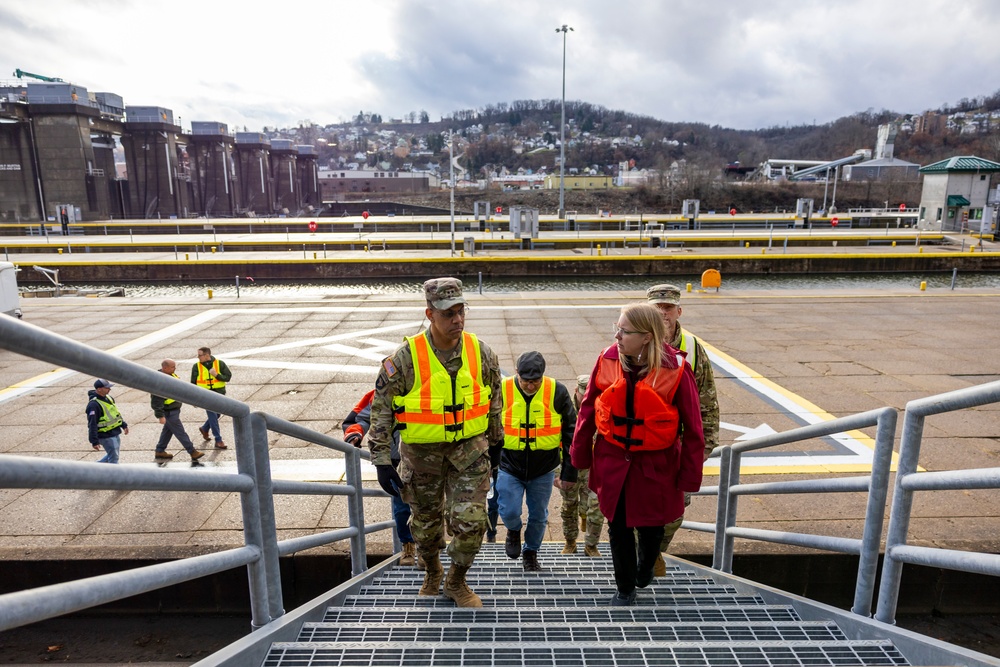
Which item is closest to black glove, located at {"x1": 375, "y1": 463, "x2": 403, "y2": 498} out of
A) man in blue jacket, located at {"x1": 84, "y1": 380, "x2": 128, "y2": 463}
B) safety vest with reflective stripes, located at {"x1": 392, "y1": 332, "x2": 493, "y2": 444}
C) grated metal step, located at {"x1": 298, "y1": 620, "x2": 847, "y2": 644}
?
safety vest with reflective stripes, located at {"x1": 392, "y1": 332, "x2": 493, "y2": 444}

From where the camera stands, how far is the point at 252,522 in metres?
2.50

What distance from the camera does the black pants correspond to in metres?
3.38

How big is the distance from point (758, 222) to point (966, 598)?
47.6m

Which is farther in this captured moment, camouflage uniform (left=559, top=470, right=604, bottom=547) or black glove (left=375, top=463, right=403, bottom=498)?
camouflage uniform (left=559, top=470, right=604, bottom=547)

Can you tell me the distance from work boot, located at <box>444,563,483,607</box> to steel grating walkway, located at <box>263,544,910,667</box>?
0.20 ft

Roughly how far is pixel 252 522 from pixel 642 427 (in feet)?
5.91

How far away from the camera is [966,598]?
4.92 m

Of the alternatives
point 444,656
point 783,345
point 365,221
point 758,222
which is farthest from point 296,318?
point 758,222

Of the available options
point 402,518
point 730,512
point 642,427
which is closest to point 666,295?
point 642,427

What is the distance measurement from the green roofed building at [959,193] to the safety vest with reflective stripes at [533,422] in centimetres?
4731

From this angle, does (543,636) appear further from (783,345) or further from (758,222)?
(758,222)

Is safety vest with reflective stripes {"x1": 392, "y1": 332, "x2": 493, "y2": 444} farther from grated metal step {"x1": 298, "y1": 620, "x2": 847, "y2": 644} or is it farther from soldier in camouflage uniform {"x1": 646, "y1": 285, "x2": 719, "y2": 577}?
soldier in camouflage uniform {"x1": 646, "y1": 285, "x2": 719, "y2": 577}

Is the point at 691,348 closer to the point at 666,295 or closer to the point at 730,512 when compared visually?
the point at 666,295

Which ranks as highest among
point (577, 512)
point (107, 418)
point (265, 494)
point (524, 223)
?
point (265, 494)
